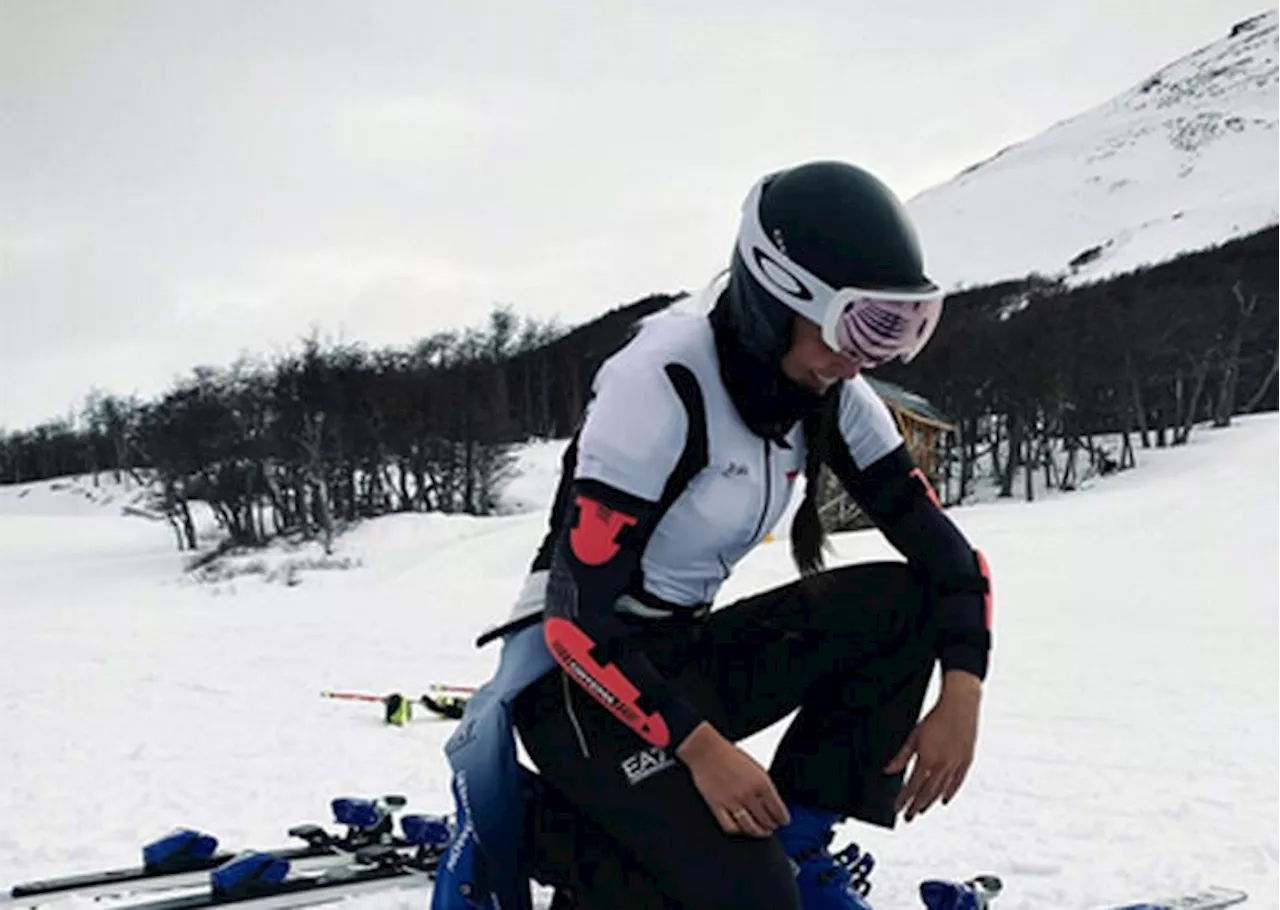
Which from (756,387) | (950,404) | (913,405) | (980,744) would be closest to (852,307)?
(756,387)

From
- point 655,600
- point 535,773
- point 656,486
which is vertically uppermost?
point 656,486

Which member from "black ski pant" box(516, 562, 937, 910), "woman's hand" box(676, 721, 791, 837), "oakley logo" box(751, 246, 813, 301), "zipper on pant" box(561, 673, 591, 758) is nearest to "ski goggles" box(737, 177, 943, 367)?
"oakley logo" box(751, 246, 813, 301)

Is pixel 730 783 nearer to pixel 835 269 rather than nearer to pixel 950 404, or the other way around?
pixel 835 269

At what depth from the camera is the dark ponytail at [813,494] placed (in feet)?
7.37

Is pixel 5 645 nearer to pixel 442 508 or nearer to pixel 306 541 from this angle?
pixel 306 541

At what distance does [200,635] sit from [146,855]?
838 cm

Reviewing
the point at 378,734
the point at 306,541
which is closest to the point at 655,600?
the point at 378,734

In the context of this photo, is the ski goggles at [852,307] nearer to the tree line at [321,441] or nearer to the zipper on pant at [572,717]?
the zipper on pant at [572,717]

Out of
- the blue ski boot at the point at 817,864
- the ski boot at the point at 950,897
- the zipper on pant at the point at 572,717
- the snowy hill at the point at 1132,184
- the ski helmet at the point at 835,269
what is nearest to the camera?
the ski helmet at the point at 835,269

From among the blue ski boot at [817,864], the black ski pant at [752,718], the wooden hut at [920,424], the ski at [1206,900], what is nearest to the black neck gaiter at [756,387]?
the black ski pant at [752,718]

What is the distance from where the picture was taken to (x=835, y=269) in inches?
74.9

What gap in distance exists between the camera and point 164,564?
33.2m

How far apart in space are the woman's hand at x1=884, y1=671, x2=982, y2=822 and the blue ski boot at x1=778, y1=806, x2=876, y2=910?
0.22 metres

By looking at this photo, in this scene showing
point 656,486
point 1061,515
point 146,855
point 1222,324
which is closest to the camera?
point 656,486
